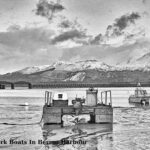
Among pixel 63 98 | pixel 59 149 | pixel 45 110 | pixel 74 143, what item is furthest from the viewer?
pixel 63 98

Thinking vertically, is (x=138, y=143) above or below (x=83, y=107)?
below

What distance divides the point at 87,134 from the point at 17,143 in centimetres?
564

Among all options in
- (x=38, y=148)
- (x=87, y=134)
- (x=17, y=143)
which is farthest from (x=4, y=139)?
(x=87, y=134)

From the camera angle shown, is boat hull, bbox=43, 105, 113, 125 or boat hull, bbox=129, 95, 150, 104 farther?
boat hull, bbox=129, 95, 150, 104

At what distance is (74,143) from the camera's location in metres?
19.5

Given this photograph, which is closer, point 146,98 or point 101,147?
point 101,147

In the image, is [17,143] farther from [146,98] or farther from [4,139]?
[146,98]

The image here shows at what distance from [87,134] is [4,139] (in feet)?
19.2

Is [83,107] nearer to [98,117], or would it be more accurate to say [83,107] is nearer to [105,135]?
[98,117]

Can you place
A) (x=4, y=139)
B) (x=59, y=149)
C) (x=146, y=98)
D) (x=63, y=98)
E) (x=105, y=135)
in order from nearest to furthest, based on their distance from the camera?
(x=59, y=149), (x=4, y=139), (x=105, y=135), (x=63, y=98), (x=146, y=98)

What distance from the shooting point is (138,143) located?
64.6 ft

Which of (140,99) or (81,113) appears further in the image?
(140,99)

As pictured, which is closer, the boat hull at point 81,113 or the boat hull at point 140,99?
the boat hull at point 81,113

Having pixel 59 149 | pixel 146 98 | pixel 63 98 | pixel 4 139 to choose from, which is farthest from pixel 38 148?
pixel 146 98
